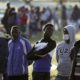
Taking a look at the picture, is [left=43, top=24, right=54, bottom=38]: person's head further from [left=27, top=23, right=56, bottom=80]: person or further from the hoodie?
the hoodie

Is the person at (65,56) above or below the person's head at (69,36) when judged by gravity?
below

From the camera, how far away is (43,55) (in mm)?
9945

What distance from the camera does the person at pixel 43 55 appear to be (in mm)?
9922

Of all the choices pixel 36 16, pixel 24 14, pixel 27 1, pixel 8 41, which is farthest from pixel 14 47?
pixel 27 1

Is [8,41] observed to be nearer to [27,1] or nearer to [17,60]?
[17,60]

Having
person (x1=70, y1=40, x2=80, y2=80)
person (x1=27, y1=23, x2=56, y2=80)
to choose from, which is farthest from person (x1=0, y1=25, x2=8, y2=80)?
person (x1=70, y1=40, x2=80, y2=80)

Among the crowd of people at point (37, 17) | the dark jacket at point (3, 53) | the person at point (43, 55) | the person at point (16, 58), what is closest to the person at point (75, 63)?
the person at point (43, 55)

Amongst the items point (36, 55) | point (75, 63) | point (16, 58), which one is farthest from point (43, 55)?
point (75, 63)

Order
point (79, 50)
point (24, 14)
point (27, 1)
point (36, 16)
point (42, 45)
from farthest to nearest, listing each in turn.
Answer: point (27, 1) < point (36, 16) < point (24, 14) < point (42, 45) < point (79, 50)

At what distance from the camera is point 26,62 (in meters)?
10.2

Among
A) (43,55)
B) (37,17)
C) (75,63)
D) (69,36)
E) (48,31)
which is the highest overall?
(37,17)

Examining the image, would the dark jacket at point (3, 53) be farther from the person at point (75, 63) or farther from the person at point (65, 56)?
the person at point (75, 63)

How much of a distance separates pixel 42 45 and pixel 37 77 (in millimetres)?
628

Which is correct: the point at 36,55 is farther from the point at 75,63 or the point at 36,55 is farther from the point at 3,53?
the point at 75,63
